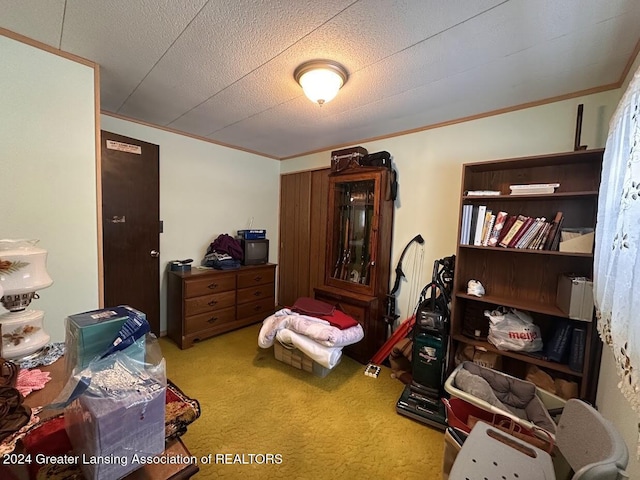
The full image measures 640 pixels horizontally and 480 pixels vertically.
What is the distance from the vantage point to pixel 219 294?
295 centimetres

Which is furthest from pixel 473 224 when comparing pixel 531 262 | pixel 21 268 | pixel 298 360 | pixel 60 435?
pixel 21 268

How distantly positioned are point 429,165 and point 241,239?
2.38 meters

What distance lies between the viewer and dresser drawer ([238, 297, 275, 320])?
127 inches

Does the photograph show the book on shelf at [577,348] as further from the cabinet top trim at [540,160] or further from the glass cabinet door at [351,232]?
the glass cabinet door at [351,232]

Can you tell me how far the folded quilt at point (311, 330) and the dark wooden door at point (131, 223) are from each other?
→ 4.35 ft

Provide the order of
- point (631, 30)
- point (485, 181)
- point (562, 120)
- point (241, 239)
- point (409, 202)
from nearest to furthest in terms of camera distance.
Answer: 1. point (631, 30)
2. point (562, 120)
3. point (485, 181)
4. point (409, 202)
5. point (241, 239)

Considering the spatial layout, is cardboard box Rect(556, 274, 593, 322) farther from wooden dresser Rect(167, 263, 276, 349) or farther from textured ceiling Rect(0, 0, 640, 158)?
wooden dresser Rect(167, 263, 276, 349)

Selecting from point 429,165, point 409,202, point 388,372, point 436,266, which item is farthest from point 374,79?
point 388,372

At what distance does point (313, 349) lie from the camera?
2145 millimetres

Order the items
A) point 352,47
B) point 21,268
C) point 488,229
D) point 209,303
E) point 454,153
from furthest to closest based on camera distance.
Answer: point 209,303, point 454,153, point 488,229, point 352,47, point 21,268

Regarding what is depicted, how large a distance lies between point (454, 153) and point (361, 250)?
1.26m

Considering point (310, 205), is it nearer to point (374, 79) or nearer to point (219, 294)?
point (219, 294)

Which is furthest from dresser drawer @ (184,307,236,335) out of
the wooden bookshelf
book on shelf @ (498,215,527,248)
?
book on shelf @ (498,215,527,248)

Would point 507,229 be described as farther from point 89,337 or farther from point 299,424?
point 89,337
